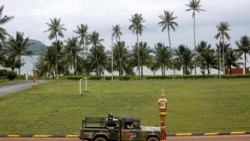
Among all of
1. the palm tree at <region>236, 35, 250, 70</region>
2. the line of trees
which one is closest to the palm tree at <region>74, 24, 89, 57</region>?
the line of trees

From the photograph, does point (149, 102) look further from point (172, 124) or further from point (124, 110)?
point (172, 124)

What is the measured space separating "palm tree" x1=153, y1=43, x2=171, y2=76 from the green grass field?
200 feet

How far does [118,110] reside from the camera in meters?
37.3

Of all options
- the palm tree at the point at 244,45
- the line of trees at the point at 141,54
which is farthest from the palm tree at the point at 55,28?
the palm tree at the point at 244,45

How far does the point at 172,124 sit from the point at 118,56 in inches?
3236

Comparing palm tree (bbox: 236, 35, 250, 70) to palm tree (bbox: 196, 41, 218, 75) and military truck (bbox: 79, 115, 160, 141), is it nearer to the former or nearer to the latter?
palm tree (bbox: 196, 41, 218, 75)

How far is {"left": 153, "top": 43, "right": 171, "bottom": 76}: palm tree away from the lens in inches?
4434

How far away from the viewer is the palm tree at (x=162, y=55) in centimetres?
11262

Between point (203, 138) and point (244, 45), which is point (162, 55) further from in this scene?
point (203, 138)

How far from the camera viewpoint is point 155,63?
11431cm

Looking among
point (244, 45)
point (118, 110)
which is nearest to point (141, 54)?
point (244, 45)

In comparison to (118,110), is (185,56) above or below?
above

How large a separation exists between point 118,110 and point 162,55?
252 feet

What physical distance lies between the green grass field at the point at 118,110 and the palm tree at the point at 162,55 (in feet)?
200
